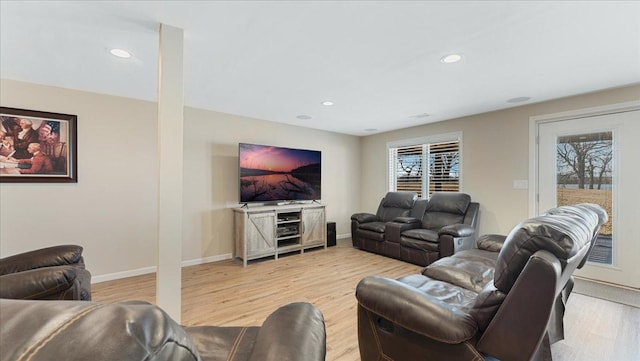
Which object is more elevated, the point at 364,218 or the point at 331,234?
the point at 364,218

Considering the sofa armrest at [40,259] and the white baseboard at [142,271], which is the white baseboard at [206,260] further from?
the sofa armrest at [40,259]

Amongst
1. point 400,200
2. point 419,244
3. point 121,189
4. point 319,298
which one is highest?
point 121,189

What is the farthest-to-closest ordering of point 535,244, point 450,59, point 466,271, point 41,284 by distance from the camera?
point 450,59 < point 466,271 < point 41,284 < point 535,244

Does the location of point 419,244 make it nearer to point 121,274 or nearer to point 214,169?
point 214,169

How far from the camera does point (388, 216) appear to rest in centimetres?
496

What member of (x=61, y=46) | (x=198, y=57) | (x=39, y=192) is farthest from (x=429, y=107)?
(x=39, y=192)

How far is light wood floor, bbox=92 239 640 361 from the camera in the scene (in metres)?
1.97

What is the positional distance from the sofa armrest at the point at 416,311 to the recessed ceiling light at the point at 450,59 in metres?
1.96

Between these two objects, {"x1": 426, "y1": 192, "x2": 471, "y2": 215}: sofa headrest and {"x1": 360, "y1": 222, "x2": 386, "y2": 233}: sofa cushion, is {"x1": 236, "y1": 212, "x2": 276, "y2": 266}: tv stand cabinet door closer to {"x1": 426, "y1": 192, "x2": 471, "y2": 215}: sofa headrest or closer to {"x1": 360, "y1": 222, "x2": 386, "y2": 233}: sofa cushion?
{"x1": 360, "y1": 222, "x2": 386, "y2": 233}: sofa cushion

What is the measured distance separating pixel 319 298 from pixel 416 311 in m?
1.66

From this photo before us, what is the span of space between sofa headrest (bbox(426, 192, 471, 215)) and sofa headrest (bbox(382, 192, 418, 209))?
1.23ft

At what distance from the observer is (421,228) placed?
438cm

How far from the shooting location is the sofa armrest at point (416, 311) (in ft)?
3.92

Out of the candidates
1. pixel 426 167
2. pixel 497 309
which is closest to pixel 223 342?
pixel 497 309
